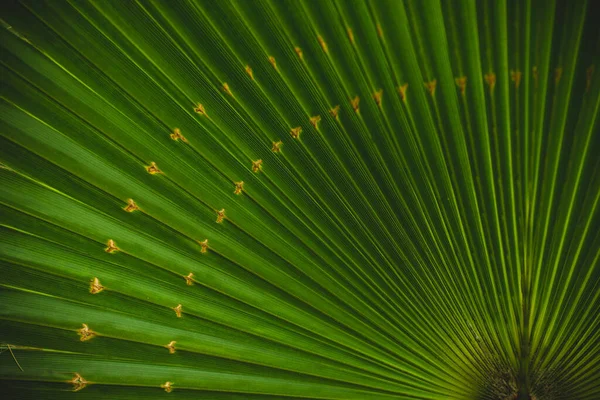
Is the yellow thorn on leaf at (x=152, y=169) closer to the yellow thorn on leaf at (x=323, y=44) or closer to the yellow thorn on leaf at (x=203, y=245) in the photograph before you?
the yellow thorn on leaf at (x=203, y=245)

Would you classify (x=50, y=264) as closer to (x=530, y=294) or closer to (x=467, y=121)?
(x=467, y=121)

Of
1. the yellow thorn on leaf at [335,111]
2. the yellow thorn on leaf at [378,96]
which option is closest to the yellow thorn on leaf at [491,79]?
the yellow thorn on leaf at [378,96]

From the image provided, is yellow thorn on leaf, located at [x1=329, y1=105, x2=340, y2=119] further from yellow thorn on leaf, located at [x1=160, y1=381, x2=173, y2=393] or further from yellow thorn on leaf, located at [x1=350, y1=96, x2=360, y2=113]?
yellow thorn on leaf, located at [x1=160, y1=381, x2=173, y2=393]

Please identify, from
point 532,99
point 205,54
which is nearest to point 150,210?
point 205,54

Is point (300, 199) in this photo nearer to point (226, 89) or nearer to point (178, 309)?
point (226, 89)

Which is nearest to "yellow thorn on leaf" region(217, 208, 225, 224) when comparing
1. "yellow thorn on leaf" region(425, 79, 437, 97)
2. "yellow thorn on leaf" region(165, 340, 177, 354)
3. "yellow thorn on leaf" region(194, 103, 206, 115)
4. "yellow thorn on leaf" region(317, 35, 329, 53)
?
"yellow thorn on leaf" region(194, 103, 206, 115)
